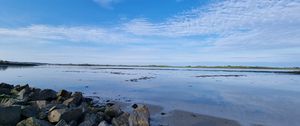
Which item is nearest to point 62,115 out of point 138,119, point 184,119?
point 138,119

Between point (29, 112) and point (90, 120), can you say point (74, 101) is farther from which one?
point (90, 120)

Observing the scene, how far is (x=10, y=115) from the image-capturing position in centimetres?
987

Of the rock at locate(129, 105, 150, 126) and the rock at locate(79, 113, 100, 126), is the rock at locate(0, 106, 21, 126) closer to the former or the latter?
the rock at locate(79, 113, 100, 126)

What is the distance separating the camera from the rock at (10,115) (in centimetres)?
959

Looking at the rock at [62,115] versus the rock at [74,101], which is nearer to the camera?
the rock at [62,115]

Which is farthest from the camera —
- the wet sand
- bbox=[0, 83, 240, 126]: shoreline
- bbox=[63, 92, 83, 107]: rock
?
bbox=[63, 92, 83, 107]: rock

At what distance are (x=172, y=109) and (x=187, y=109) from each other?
89 cm

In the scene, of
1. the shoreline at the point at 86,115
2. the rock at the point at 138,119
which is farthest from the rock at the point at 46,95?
the rock at the point at 138,119

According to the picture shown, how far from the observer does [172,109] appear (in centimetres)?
1675

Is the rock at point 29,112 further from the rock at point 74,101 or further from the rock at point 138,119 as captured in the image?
the rock at point 138,119

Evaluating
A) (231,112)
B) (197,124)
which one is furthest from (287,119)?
(197,124)

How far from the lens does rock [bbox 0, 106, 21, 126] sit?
9594 mm

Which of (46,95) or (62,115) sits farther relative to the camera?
(46,95)

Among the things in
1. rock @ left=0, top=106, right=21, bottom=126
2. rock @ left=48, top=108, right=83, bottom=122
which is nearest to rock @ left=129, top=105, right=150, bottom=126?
rock @ left=48, top=108, right=83, bottom=122
